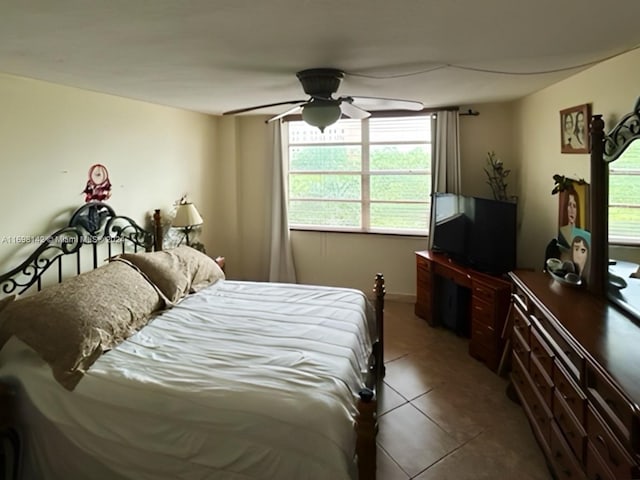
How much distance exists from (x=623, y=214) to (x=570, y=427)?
1.11m

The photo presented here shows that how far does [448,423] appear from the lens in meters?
2.63

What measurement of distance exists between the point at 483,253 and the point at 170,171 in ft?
10.5

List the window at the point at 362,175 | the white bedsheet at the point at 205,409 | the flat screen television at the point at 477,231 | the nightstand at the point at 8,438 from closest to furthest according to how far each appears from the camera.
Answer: the white bedsheet at the point at 205,409
the nightstand at the point at 8,438
the flat screen television at the point at 477,231
the window at the point at 362,175

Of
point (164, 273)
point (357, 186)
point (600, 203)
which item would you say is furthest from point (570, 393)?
Answer: point (357, 186)

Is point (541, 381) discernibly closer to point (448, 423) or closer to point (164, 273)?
point (448, 423)

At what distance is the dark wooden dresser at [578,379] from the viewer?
143 cm

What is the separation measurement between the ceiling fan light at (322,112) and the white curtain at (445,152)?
2.38 metres

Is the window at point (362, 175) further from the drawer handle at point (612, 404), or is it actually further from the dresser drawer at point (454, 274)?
the drawer handle at point (612, 404)

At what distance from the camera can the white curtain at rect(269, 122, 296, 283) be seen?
→ 16.8 ft

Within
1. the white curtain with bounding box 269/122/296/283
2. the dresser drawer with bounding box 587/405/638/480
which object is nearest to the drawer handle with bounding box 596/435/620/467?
the dresser drawer with bounding box 587/405/638/480

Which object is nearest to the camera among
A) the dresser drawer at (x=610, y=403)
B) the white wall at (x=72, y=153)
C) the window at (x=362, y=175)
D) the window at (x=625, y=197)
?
the dresser drawer at (x=610, y=403)

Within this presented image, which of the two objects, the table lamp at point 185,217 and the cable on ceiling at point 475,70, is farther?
the table lamp at point 185,217

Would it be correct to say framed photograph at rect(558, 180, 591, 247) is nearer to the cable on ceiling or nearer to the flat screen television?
the flat screen television

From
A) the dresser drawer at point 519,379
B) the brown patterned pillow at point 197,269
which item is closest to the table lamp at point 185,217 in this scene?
the brown patterned pillow at point 197,269
